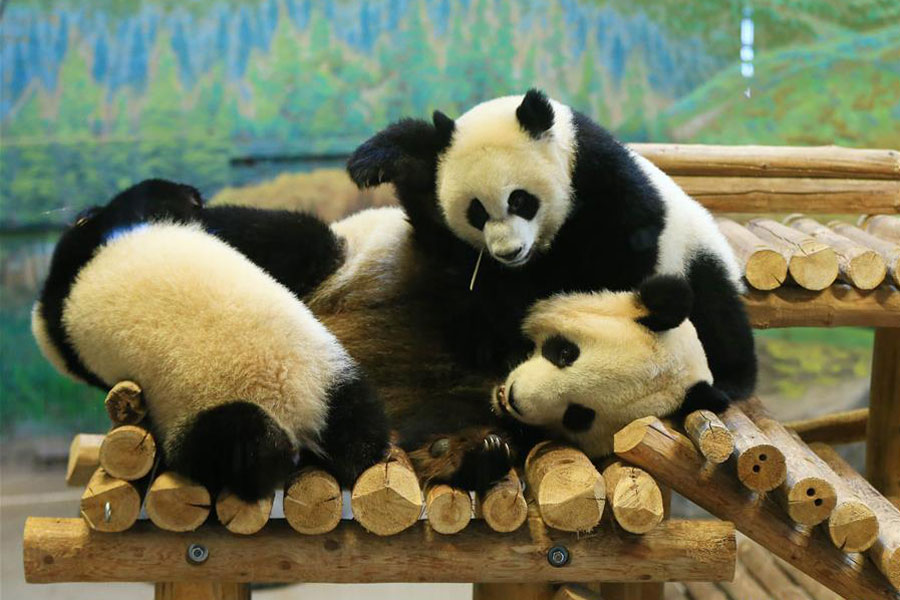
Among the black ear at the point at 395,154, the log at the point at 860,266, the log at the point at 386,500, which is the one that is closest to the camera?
the log at the point at 386,500

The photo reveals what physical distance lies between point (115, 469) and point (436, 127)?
1351mm

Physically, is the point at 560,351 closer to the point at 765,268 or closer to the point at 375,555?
the point at 375,555

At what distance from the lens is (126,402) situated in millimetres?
2320

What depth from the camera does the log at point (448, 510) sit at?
233 cm

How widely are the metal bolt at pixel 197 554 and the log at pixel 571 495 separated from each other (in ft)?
2.73

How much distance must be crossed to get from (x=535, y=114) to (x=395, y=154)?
1.50ft

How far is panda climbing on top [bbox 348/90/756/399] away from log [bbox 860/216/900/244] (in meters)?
1.40

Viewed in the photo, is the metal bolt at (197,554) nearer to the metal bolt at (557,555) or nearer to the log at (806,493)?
the metal bolt at (557,555)

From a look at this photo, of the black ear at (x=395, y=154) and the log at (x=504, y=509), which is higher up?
the black ear at (x=395, y=154)

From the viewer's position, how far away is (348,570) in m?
2.34

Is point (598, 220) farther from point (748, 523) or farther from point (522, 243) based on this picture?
point (748, 523)

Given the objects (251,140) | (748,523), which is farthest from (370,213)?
(251,140)

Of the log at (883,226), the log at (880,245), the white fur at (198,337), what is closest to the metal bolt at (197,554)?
the white fur at (198,337)

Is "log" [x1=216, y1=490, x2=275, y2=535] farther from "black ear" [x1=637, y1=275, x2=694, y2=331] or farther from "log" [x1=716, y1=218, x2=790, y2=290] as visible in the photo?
"log" [x1=716, y1=218, x2=790, y2=290]
